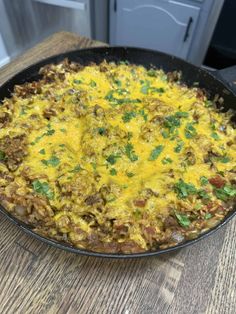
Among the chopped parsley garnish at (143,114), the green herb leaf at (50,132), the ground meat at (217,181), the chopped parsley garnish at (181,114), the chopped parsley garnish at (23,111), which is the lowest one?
the chopped parsley garnish at (143,114)

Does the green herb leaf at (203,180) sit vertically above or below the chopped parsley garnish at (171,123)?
above

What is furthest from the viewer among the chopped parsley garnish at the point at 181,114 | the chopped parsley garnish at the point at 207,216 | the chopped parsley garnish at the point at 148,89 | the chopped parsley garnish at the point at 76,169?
the chopped parsley garnish at the point at 148,89

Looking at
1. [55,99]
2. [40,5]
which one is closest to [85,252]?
[55,99]

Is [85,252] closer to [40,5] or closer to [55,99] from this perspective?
[55,99]

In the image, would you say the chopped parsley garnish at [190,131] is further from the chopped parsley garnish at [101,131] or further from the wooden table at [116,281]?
the wooden table at [116,281]

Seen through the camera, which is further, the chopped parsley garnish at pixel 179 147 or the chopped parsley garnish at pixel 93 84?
the chopped parsley garnish at pixel 93 84

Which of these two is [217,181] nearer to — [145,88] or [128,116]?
[128,116]

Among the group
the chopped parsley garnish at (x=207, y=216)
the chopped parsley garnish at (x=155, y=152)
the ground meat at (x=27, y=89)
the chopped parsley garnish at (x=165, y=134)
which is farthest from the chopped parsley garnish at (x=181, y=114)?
the ground meat at (x=27, y=89)

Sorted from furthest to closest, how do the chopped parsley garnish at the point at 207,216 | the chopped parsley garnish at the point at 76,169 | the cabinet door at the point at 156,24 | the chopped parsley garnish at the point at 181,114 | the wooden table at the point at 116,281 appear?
the cabinet door at the point at 156,24, the chopped parsley garnish at the point at 181,114, the chopped parsley garnish at the point at 76,169, the chopped parsley garnish at the point at 207,216, the wooden table at the point at 116,281
